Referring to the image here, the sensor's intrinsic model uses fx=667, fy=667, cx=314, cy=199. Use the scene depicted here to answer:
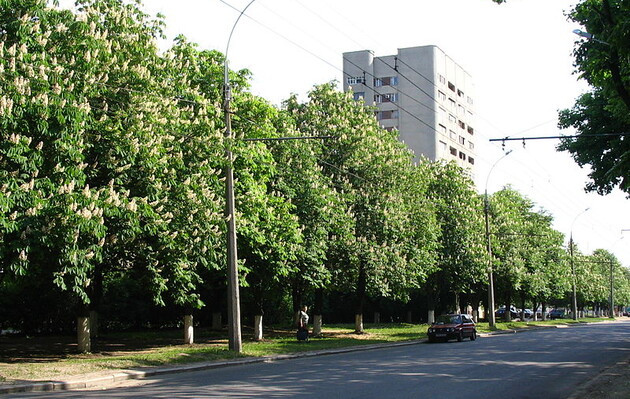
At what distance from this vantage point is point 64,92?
16.0 m

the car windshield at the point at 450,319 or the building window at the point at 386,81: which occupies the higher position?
the building window at the point at 386,81

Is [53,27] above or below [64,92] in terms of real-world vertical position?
above

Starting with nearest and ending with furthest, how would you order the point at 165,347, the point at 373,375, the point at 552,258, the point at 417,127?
the point at 373,375 < the point at 165,347 < the point at 552,258 < the point at 417,127

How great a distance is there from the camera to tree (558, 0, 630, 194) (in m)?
13.0

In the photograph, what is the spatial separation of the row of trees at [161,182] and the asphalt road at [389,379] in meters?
4.19

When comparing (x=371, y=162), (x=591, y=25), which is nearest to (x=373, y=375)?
(x=591, y=25)

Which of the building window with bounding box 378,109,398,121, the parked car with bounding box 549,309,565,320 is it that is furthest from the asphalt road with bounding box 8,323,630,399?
the parked car with bounding box 549,309,565,320

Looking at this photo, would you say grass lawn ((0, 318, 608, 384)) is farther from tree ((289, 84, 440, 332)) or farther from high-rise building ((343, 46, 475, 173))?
high-rise building ((343, 46, 475, 173))

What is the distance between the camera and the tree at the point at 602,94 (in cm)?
1302

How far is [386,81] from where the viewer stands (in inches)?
3590

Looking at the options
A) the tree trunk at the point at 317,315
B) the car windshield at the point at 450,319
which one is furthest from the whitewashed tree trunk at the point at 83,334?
the car windshield at the point at 450,319

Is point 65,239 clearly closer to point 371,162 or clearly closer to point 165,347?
point 165,347

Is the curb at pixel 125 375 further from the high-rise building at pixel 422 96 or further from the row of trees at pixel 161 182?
the high-rise building at pixel 422 96

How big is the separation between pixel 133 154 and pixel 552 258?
192 ft
